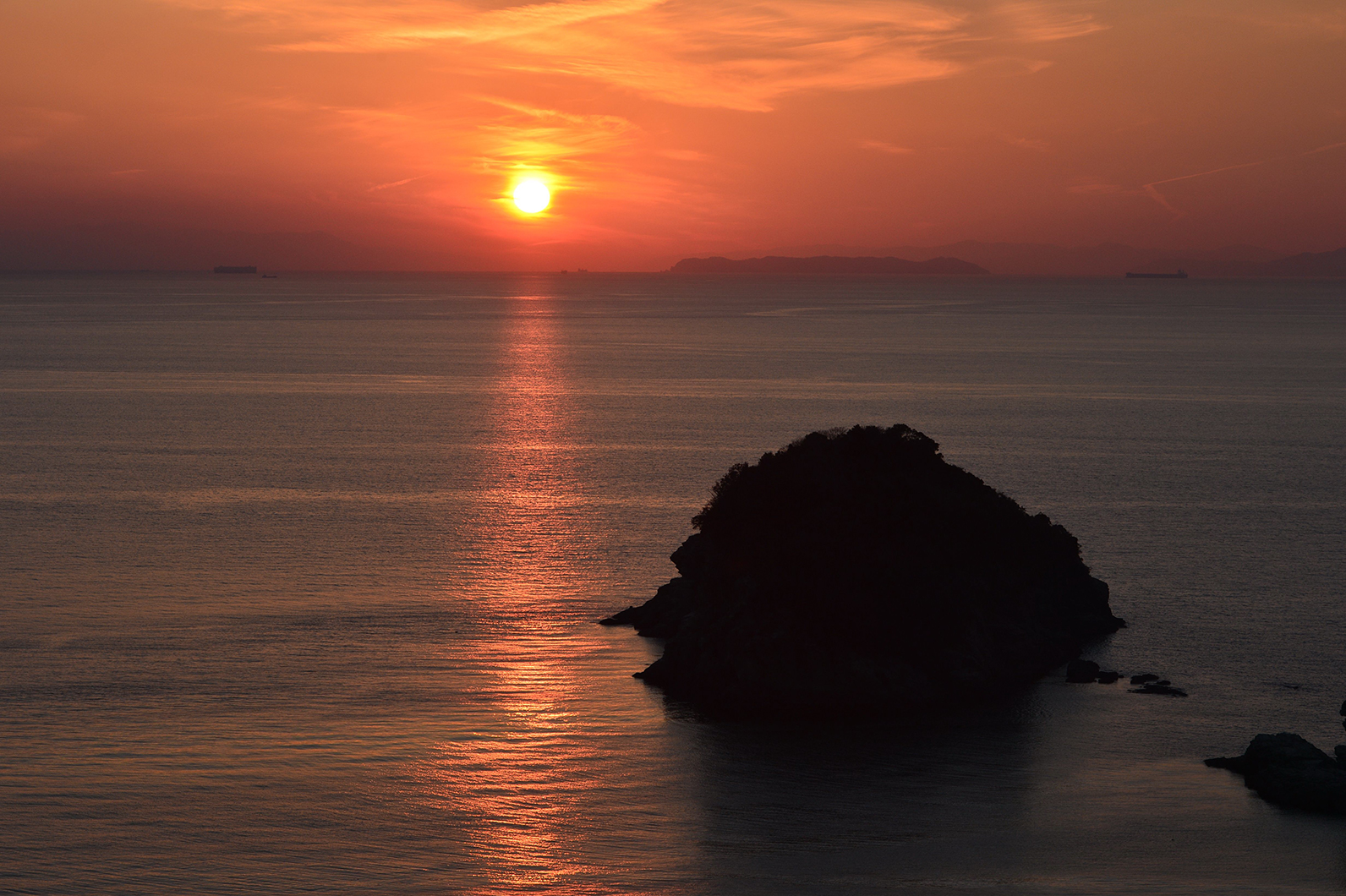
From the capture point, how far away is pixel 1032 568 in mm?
52531

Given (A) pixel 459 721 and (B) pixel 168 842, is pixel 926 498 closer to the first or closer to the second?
(A) pixel 459 721

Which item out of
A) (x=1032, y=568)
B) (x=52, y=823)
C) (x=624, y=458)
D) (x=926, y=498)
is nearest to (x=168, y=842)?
(x=52, y=823)

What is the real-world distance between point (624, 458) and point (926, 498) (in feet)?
159

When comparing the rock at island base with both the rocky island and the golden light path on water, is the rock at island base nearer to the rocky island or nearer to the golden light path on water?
the rocky island

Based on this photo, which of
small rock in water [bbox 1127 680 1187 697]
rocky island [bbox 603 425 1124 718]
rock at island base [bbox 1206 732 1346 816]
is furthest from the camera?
small rock in water [bbox 1127 680 1187 697]

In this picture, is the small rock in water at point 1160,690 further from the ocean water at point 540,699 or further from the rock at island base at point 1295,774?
the rock at island base at point 1295,774

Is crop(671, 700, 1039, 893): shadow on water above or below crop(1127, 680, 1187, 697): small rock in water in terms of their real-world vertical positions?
below

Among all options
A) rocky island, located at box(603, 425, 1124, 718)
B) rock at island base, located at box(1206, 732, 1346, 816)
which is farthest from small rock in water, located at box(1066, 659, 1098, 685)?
rock at island base, located at box(1206, 732, 1346, 816)

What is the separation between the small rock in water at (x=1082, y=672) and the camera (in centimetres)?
4738

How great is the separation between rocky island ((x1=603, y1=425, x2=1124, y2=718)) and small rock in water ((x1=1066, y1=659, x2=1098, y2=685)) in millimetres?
1186

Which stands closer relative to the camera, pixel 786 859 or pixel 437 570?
pixel 786 859

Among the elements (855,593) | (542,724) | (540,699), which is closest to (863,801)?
(855,593)

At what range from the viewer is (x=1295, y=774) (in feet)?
119

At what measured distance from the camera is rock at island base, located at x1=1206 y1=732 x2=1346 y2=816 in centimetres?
3566
